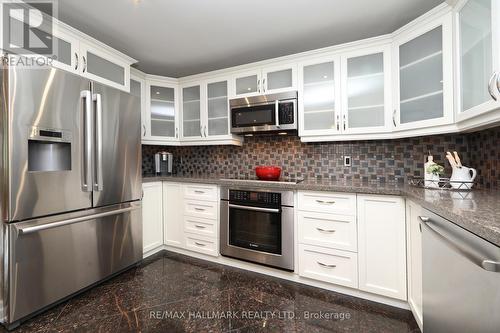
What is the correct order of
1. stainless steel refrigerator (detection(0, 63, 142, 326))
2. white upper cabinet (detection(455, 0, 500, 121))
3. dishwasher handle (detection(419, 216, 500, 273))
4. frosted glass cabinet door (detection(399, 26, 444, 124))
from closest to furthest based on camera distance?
1. dishwasher handle (detection(419, 216, 500, 273))
2. white upper cabinet (detection(455, 0, 500, 121))
3. stainless steel refrigerator (detection(0, 63, 142, 326))
4. frosted glass cabinet door (detection(399, 26, 444, 124))

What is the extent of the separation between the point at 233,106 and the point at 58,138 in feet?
5.45

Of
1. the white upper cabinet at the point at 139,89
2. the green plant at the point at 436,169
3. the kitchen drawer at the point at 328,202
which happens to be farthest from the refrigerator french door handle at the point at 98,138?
the green plant at the point at 436,169

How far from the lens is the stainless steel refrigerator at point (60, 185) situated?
148 cm

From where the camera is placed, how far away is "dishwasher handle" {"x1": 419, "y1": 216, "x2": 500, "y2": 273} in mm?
682

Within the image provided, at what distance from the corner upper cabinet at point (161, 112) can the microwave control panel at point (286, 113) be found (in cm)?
149

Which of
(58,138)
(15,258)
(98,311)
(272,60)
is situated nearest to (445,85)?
(272,60)

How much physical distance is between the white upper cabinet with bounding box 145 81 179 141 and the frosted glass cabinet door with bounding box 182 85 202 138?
0.37 ft

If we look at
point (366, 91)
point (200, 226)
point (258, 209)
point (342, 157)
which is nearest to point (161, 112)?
point (200, 226)

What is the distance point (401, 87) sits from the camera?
77.4 inches

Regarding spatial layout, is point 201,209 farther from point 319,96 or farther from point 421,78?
point 421,78

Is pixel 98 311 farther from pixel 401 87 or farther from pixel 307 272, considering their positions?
pixel 401 87

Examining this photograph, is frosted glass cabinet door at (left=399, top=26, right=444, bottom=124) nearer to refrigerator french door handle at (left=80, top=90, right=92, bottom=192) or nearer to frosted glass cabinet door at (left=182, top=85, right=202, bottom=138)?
frosted glass cabinet door at (left=182, top=85, right=202, bottom=138)

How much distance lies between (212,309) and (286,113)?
1894mm

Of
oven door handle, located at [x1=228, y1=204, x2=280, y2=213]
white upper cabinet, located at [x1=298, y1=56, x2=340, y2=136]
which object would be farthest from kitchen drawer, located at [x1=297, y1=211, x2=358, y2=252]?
white upper cabinet, located at [x1=298, y1=56, x2=340, y2=136]
